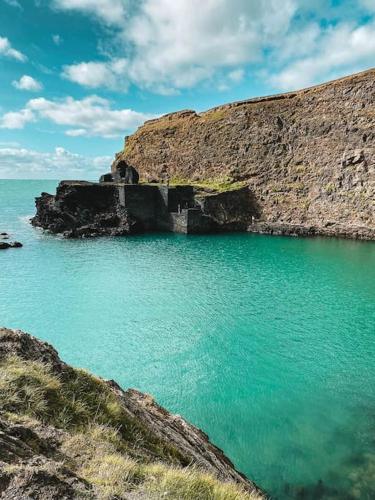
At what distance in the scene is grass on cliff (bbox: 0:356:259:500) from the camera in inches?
141

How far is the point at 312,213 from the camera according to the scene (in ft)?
162

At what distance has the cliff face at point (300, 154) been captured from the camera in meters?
46.1

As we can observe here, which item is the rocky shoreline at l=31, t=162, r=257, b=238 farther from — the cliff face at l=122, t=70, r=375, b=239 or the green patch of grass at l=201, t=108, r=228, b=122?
the green patch of grass at l=201, t=108, r=228, b=122

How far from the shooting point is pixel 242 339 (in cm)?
1727

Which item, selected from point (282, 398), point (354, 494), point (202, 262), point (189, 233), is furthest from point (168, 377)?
point (189, 233)

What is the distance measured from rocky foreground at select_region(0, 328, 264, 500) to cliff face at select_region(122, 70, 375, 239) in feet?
142

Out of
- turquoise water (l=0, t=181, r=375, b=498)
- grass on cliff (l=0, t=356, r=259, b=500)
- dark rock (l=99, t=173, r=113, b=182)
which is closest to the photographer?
grass on cliff (l=0, t=356, r=259, b=500)

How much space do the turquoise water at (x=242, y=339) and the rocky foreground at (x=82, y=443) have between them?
4.46m

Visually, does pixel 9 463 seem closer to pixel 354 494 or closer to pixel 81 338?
pixel 354 494

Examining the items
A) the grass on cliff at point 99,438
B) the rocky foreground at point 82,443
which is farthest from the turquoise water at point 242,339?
the grass on cliff at point 99,438

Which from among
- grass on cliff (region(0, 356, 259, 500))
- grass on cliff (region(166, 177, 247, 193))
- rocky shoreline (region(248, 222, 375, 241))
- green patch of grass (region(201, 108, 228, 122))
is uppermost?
green patch of grass (region(201, 108, 228, 122))

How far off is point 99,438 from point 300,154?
54.1m

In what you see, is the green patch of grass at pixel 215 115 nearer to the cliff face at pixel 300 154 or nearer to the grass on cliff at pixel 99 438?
the cliff face at pixel 300 154

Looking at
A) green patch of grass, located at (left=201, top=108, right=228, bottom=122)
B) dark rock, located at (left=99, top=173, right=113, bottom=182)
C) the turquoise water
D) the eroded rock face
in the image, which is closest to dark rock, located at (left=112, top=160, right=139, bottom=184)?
dark rock, located at (left=99, top=173, right=113, bottom=182)
